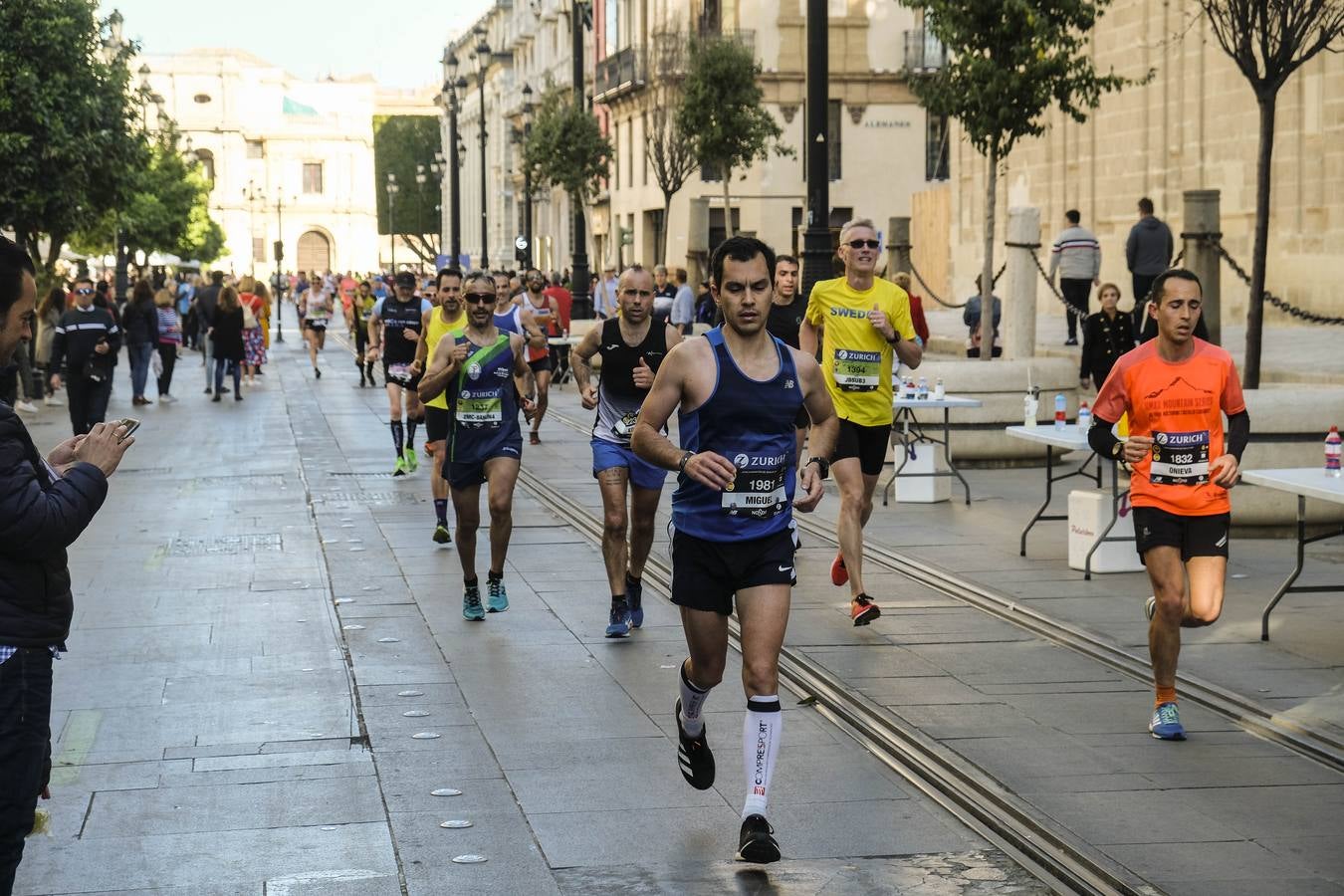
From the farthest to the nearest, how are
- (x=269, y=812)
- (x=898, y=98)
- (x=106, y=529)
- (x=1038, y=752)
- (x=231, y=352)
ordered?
(x=898, y=98), (x=231, y=352), (x=106, y=529), (x=1038, y=752), (x=269, y=812)

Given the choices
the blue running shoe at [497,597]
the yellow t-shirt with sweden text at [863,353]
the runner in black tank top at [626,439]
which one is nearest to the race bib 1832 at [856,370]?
the yellow t-shirt with sweden text at [863,353]

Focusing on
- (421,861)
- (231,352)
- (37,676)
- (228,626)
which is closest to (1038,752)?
(421,861)

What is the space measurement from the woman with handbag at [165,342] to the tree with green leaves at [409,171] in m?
79.4

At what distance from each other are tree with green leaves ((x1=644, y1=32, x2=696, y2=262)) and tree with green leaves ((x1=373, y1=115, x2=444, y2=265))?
5474cm

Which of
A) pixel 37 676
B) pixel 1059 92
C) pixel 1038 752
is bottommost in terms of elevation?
pixel 1038 752

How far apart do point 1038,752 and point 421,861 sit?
244 centimetres

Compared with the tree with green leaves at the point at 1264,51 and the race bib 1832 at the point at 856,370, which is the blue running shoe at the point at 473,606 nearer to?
the race bib 1832 at the point at 856,370

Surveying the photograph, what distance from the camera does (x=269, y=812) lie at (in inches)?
255

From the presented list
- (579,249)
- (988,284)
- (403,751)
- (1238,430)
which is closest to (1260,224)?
(988,284)

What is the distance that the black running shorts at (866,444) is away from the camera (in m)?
9.99

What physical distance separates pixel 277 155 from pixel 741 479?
138896 millimetres

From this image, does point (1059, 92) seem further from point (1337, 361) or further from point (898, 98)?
point (898, 98)

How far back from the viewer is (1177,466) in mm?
7566

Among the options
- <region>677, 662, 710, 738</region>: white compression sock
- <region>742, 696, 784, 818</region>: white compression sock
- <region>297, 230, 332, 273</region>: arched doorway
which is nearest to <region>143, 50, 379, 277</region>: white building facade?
<region>297, 230, 332, 273</region>: arched doorway
